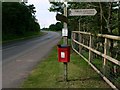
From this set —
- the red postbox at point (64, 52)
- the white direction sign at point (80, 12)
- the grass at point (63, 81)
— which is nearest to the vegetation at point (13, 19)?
the grass at point (63, 81)

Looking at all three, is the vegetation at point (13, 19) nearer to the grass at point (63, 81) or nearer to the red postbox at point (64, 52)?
the grass at point (63, 81)

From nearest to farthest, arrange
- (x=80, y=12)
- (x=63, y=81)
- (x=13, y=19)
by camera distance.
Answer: (x=63, y=81) → (x=80, y=12) → (x=13, y=19)

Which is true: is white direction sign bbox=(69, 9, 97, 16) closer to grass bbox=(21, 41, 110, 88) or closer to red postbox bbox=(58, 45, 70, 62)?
red postbox bbox=(58, 45, 70, 62)

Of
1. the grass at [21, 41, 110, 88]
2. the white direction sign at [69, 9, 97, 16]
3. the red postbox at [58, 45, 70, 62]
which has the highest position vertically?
the white direction sign at [69, 9, 97, 16]

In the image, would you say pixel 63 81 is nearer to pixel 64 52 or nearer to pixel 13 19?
pixel 64 52

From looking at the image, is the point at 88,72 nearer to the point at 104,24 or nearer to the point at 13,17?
the point at 104,24

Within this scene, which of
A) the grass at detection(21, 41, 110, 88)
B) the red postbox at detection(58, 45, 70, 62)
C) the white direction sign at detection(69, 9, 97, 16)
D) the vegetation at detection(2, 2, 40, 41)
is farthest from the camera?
the vegetation at detection(2, 2, 40, 41)

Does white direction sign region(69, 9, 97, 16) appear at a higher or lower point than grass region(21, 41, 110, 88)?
higher

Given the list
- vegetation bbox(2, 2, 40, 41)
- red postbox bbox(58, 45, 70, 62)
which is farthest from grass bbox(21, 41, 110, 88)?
vegetation bbox(2, 2, 40, 41)

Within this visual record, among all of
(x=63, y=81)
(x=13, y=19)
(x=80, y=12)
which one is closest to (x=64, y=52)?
(x=63, y=81)

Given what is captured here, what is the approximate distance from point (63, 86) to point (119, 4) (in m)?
3.88

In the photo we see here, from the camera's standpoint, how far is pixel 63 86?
359 inches

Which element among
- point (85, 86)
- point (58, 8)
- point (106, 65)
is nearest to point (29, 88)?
point (85, 86)

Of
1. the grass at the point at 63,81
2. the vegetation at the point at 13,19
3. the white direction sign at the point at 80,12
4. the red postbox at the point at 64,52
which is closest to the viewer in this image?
the grass at the point at 63,81
